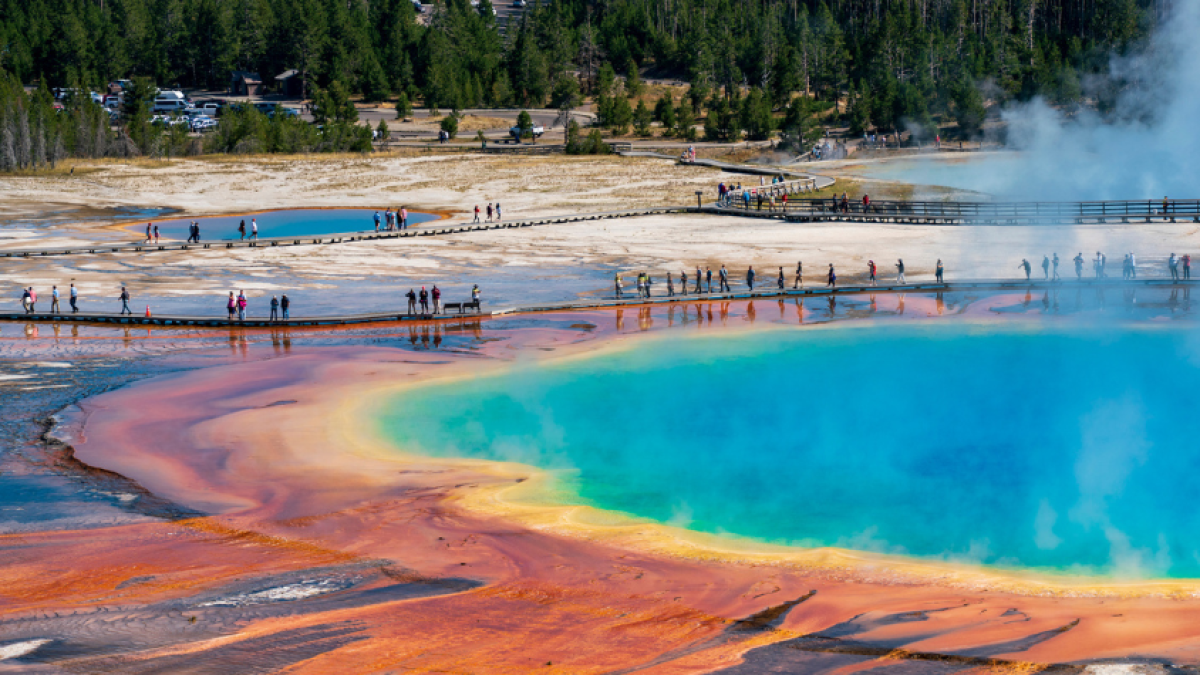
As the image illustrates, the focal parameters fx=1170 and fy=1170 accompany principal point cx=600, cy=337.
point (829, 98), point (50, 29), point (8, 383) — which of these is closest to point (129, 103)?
point (50, 29)

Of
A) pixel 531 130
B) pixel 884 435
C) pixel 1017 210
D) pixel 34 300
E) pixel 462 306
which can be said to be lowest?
pixel 884 435

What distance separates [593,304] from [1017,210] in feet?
91.8

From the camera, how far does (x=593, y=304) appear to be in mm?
45062

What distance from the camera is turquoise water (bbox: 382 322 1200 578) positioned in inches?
925

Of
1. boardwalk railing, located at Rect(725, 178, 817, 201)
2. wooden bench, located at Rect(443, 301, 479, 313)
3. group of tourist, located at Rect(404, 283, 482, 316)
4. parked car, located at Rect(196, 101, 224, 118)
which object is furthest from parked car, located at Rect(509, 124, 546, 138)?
wooden bench, located at Rect(443, 301, 479, 313)

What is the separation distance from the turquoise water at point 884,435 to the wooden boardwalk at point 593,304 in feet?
18.1

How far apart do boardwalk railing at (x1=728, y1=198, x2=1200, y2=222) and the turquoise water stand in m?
21.5

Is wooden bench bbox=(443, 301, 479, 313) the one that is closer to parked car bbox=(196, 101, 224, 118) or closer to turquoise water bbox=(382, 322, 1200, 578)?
turquoise water bbox=(382, 322, 1200, 578)

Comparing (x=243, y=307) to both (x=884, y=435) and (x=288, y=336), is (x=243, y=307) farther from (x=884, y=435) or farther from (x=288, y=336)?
(x=884, y=435)

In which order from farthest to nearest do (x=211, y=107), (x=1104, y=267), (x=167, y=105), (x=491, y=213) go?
(x=167, y=105) < (x=211, y=107) < (x=491, y=213) < (x=1104, y=267)

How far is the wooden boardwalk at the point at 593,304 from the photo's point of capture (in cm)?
4169

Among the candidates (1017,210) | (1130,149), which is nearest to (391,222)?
(1017,210)

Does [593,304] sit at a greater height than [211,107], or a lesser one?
lesser

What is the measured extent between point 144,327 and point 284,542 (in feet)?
71.9
